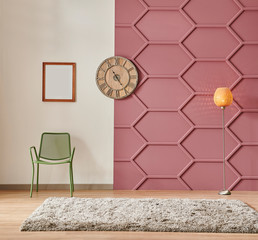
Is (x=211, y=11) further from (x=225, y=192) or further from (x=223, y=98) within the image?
(x=225, y=192)

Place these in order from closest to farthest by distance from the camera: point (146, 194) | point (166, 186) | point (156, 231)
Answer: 1. point (156, 231)
2. point (146, 194)
3. point (166, 186)

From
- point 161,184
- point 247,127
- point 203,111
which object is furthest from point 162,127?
point 247,127

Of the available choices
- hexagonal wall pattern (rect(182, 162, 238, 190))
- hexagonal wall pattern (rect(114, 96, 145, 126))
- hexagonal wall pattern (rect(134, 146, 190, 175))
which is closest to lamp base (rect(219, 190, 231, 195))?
hexagonal wall pattern (rect(182, 162, 238, 190))

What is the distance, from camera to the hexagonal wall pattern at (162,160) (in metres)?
4.12

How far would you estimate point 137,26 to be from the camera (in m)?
4.17

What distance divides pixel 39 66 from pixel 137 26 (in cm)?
128

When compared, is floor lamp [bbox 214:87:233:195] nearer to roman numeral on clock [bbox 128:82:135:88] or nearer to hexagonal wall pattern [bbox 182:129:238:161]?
hexagonal wall pattern [bbox 182:129:238:161]

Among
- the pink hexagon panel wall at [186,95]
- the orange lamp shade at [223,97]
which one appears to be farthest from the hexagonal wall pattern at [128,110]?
the orange lamp shade at [223,97]

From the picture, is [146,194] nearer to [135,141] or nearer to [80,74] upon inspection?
[135,141]

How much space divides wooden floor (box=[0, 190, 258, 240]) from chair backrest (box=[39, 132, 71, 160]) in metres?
0.41

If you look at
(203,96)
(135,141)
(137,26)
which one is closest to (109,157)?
(135,141)

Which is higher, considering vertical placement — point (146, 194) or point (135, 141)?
point (135, 141)

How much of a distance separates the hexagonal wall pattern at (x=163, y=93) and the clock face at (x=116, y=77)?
0.16 meters

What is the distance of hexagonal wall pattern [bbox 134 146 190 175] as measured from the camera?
4.12m
